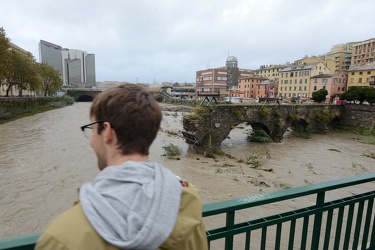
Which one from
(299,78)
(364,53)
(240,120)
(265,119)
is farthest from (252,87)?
(240,120)

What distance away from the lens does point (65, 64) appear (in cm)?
14175

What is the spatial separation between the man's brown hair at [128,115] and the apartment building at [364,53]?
85.1 m

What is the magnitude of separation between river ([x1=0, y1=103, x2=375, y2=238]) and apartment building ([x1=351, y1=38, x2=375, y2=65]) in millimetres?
63816

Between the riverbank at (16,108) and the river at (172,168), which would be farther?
the riverbank at (16,108)

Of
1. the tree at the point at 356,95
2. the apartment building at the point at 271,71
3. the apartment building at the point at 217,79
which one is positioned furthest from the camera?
the apartment building at the point at 217,79

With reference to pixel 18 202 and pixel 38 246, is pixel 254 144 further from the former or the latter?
pixel 38 246

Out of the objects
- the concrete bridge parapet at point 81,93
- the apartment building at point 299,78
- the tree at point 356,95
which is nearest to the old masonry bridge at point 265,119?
the tree at point 356,95

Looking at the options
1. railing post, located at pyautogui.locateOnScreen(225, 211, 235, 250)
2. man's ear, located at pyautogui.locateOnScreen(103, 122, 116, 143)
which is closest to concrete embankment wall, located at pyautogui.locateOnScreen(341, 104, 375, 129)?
railing post, located at pyautogui.locateOnScreen(225, 211, 235, 250)

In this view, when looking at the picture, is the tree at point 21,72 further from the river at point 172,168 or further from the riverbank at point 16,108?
the river at point 172,168

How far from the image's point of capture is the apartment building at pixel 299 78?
55.1 meters

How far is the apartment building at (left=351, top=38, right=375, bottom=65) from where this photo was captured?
7044cm

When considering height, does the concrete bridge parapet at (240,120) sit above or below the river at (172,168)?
above

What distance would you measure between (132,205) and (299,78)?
204 ft

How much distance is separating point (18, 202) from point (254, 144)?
15.9m
